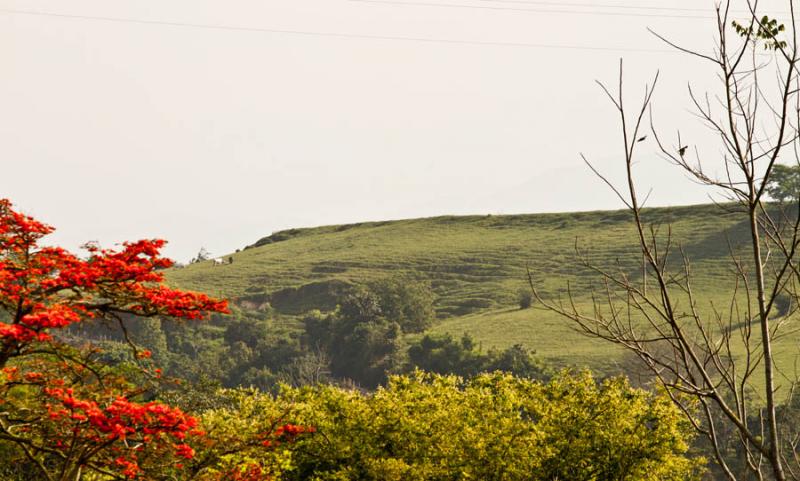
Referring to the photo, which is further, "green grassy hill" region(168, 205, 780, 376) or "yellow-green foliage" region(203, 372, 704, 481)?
"green grassy hill" region(168, 205, 780, 376)

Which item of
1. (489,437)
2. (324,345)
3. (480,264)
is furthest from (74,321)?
(480,264)

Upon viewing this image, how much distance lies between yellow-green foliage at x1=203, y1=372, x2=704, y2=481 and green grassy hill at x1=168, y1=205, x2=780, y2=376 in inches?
2600

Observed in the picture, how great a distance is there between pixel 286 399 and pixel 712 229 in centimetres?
11081

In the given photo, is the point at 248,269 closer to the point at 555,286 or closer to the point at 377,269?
the point at 377,269

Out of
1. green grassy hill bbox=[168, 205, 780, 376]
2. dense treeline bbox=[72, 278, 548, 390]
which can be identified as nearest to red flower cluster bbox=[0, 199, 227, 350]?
dense treeline bbox=[72, 278, 548, 390]

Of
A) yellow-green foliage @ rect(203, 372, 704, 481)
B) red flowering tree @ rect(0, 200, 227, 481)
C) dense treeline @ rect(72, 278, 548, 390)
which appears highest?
red flowering tree @ rect(0, 200, 227, 481)

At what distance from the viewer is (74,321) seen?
14797 millimetres

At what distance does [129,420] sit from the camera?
15.1m

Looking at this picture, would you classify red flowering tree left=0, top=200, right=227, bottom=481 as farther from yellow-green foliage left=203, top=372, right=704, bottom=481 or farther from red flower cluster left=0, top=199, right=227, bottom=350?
yellow-green foliage left=203, top=372, right=704, bottom=481

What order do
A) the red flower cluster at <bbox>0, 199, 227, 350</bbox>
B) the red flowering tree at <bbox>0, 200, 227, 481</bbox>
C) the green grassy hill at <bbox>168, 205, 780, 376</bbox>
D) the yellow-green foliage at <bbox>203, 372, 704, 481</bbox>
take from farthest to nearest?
the green grassy hill at <bbox>168, 205, 780, 376</bbox>
the yellow-green foliage at <bbox>203, 372, 704, 481</bbox>
the red flower cluster at <bbox>0, 199, 227, 350</bbox>
the red flowering tree at <bbox>0, 200, 227, 481</bbox>

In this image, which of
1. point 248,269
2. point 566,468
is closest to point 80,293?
point 566,468

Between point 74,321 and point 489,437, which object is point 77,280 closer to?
point 74,321

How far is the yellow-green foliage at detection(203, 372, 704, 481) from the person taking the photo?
26719 millimetres

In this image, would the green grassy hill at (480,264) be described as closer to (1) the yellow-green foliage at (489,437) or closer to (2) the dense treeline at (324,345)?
(2) the dense treeline at (324,345)
